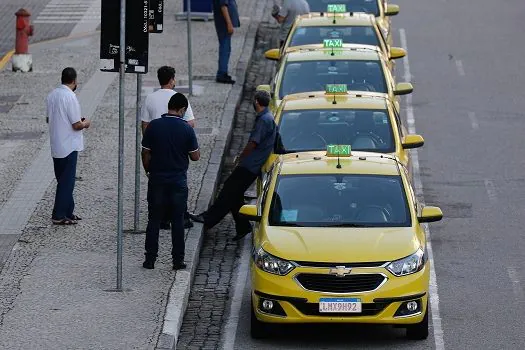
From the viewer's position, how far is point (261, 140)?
17.9 meters

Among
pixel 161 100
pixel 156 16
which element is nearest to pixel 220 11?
pixel 156 16

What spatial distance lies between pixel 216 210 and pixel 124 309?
3578mm

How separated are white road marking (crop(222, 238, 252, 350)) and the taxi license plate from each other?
1021mm

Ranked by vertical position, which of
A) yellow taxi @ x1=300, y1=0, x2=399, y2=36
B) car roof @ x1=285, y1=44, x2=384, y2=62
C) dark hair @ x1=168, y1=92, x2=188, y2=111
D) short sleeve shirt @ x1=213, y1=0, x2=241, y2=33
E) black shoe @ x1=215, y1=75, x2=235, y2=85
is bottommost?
black shoe @ x1=215, y1=75, x2=235, y2=85

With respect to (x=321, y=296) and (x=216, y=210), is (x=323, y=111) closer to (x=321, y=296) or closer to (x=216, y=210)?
(x=216, y=210)

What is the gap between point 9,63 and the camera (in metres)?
28.3

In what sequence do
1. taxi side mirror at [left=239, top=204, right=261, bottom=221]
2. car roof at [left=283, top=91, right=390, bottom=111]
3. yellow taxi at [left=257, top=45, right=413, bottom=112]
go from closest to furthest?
taxi side mirror at [left=239, top=204, right=261, bottom=221], car roof at [left=283, top=91, right=390, bottom=111], yellow taxi at [left=257, top=45, right=413, bottom=112]

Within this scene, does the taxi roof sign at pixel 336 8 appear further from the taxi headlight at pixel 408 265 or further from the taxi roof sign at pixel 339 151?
the taxi headlight at pixel 408 265

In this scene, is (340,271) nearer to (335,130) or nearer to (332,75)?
(335,130)

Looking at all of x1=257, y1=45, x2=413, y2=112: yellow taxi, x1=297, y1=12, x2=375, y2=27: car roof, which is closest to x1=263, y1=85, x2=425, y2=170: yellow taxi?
x1=257, y1=45, x2=413, y2=112: yellow taxi

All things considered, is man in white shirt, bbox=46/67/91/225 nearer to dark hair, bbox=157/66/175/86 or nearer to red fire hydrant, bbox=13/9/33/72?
dark hair, bbox=157/66/175/86

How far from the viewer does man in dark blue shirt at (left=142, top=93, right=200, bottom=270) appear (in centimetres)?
1591

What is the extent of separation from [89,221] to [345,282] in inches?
194

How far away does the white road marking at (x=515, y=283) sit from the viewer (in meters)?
16.2
